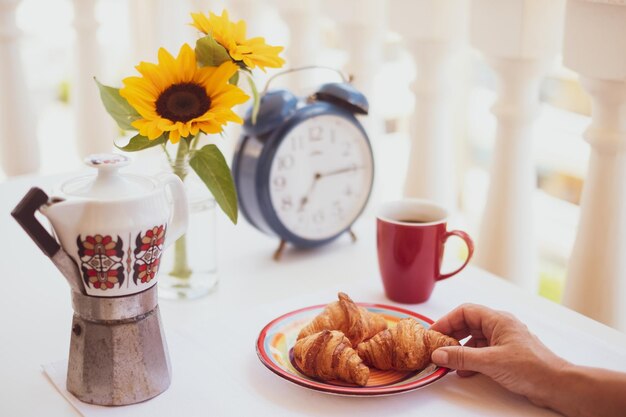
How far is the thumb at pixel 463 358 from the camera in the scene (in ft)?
2.67

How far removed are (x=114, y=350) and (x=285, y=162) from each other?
441 millimetres

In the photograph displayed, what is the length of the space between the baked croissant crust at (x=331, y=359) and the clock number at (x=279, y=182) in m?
0.35

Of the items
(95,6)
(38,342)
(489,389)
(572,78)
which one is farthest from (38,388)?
(572,78)

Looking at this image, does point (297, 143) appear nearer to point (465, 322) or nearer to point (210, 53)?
point (210, 53)

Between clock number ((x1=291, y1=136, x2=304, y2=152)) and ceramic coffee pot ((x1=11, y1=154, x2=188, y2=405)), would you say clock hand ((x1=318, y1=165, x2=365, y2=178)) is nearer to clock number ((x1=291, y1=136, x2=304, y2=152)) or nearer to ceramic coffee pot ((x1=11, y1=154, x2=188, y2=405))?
clock number ((x1=291, y1=136, x2=304, y2=152))

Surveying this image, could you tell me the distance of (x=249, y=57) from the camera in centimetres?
95

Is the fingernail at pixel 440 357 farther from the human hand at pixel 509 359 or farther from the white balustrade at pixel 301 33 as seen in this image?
the white balustrade at pixel 301 33

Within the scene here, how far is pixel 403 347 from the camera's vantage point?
84 centimetres

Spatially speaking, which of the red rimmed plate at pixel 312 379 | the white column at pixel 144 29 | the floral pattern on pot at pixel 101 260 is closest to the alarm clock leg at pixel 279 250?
the red rimmed plate at pixel 312 379

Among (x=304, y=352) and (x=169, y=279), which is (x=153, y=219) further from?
(x=169, y=279)

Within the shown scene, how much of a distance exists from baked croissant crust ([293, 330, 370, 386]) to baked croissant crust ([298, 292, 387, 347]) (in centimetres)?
5

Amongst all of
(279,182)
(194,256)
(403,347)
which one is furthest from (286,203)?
(403,347)

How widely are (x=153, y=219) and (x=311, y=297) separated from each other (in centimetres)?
33

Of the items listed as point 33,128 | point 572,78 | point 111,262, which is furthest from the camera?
point 572,78
